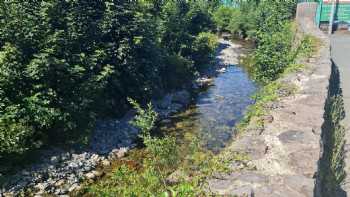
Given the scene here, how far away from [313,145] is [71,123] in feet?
22.5

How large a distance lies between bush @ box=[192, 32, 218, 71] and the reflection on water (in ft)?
6.54

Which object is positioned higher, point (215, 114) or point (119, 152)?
point (215, 114)

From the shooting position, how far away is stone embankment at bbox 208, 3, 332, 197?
4.83 metres

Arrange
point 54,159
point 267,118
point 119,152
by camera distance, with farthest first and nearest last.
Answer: point 119,152
point 54,159
point 267,118

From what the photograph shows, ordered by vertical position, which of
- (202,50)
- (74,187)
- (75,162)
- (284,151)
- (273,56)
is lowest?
(74,187)

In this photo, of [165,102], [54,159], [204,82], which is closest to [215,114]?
[165,102]

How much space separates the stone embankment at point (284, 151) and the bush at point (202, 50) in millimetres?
11545

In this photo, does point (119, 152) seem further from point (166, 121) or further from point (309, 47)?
point (309, 47)

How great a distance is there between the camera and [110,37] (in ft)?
43.2

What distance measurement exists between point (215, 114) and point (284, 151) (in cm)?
856

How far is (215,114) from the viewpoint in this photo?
14.4 metres

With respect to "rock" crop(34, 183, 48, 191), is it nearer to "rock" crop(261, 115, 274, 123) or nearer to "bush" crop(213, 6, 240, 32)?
"rock" crop(261, 115, 274, 123)

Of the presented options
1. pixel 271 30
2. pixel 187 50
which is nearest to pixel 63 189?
pixel 187 50

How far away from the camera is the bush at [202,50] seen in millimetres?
20109
